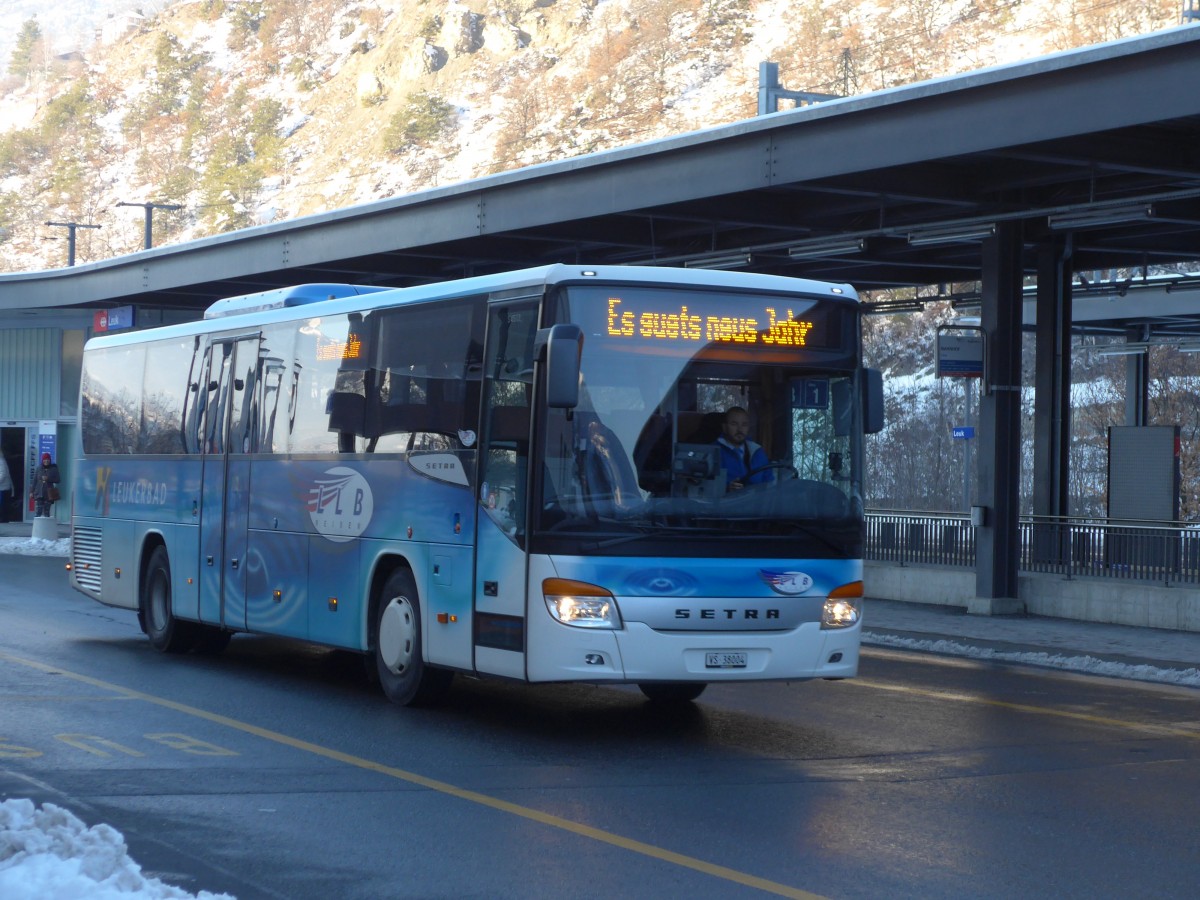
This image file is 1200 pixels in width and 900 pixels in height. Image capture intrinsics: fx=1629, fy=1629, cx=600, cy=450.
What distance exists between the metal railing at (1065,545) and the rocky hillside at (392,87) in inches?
3169

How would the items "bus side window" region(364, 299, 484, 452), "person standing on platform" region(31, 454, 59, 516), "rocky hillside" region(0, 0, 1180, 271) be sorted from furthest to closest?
"rocky hillside" region(0, 0, 1180, 271)
"person standing on platform" region(31, 454, 59, 516)
"bus side window" region(364, 299, 484, 452)

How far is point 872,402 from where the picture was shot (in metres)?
11.0

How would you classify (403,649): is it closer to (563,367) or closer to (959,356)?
(563,367)

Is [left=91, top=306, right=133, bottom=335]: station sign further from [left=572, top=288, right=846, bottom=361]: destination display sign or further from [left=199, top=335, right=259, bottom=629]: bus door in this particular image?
[left=572, top=288, right=846, bottom=361]: destination display sign

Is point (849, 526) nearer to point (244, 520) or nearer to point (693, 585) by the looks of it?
point (693, 585)

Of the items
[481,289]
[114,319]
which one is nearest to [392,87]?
[114,319]

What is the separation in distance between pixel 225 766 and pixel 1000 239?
48.2 feet

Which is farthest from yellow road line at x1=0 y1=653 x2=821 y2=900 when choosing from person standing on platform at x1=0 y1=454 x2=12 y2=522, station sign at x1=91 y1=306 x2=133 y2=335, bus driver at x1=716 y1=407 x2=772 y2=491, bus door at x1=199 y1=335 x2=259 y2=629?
person standing on platform at x1=0 y1=454 x2=12 y2=522

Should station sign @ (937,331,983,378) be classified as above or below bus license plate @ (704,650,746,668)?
above

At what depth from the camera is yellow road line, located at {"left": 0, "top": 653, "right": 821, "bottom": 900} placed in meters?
6.77

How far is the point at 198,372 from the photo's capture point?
50.0 feet

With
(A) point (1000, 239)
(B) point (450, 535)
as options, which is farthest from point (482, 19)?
(B) point (450, 535)

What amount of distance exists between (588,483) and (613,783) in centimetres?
196

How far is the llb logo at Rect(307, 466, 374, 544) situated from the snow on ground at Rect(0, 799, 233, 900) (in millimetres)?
5577
